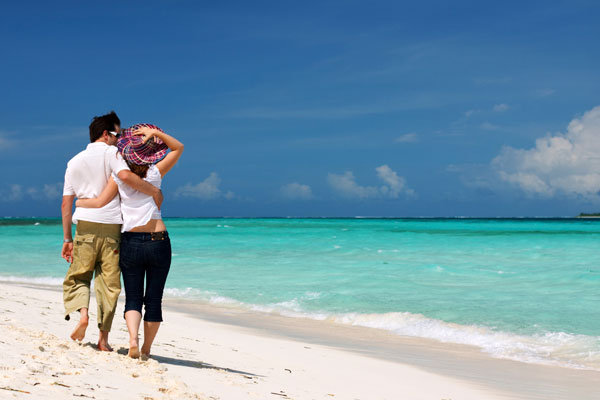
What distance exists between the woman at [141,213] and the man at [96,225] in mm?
69

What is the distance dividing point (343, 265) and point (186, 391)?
15.1 metres

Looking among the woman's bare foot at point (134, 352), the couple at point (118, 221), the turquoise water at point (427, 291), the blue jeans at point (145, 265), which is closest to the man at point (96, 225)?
the couple at point (118, 221)

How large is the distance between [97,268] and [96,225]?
0.38m

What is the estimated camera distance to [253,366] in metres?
4.93

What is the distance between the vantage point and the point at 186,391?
3438mm

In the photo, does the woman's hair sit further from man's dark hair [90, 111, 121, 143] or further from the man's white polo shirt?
man's dark hair [90, 111, 121, 143]

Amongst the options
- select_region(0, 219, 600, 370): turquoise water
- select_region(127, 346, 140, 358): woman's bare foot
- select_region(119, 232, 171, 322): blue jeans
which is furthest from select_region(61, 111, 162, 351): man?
select_region(0, 219, 600, 370): turquoise water

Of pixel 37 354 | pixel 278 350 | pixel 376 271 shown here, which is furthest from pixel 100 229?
pixel 376 271

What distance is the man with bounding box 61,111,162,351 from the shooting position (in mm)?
3992

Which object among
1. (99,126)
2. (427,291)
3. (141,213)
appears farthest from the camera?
(427,291)

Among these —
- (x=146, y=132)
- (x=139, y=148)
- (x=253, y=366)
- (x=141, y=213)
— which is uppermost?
(x=146, y=132)

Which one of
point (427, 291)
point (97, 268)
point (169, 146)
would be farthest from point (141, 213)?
point (427, 291)

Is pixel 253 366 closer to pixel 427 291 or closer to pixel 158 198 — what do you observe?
pixel 158 198

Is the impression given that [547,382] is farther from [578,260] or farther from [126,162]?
[578,260]
